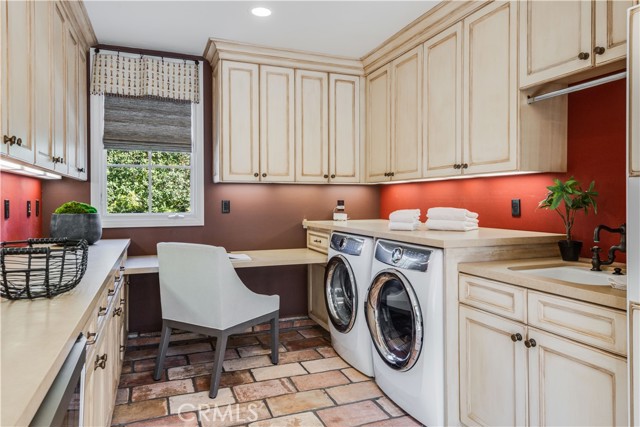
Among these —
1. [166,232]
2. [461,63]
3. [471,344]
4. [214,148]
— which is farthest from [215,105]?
[471,344]

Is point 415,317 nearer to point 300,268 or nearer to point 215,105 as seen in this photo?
point 300,268

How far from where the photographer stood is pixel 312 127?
3.74 metres

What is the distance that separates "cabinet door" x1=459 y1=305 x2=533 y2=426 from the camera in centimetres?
175

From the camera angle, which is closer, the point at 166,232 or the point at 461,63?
the point at 461,63

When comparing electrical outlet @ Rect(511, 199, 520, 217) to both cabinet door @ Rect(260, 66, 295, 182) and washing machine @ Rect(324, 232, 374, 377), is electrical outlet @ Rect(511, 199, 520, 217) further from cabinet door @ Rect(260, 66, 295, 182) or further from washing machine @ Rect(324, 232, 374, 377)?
cabinet door @ Rect(260, 66, 295, 182)

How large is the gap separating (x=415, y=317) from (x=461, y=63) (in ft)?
5.41

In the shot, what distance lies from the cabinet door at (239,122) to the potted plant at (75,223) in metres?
1.04

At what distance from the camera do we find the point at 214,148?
3707 mm

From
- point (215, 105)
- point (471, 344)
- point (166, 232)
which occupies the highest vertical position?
point (215, 105)

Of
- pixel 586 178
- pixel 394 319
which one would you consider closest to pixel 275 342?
pixel 394 319

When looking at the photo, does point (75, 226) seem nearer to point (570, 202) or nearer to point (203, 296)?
point (203, 296)

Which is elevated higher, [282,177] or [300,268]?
[282,177]

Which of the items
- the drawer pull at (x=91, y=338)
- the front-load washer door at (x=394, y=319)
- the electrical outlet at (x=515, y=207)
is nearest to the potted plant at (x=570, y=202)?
the electrical outlet at (x=515, y=207)

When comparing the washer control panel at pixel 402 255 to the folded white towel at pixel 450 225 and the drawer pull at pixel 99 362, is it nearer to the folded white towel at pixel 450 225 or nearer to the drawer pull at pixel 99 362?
the folded white towel at pixel 450 225
